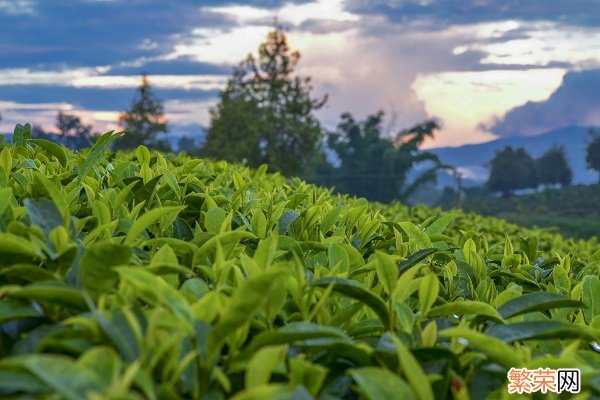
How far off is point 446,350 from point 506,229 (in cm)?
833

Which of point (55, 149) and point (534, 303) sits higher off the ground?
point (55, 149)

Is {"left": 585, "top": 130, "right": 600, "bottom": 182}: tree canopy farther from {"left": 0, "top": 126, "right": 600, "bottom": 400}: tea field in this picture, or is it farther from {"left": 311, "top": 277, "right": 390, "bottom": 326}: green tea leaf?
{"left": 311, "top": 277, "right": 390, "bottom": 326}: green tea leaf

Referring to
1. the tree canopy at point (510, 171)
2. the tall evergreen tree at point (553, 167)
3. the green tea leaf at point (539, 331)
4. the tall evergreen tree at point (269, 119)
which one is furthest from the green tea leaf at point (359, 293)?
the tall evergreen tree at point (553, 167)

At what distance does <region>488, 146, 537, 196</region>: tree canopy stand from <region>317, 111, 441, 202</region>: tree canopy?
50.0ft

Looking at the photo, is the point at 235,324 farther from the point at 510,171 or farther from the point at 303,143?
the point at 510,171

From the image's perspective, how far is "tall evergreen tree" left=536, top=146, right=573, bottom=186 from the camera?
80.2m

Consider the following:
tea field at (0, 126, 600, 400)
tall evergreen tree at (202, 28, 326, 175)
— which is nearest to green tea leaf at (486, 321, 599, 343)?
tea field at (0, 126, 600, 400)

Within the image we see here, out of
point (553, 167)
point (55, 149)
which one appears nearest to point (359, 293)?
point (55, 149)

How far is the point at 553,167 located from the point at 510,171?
6.24 m

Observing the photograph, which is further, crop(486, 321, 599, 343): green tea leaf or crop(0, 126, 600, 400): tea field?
crop(486, 321, 599, 343): green tea leaf

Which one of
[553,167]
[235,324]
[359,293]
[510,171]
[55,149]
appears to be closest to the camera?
[235,324]

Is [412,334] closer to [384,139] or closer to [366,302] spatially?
[366,302]

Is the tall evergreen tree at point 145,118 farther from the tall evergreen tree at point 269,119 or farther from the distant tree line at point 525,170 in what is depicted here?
the distant tree line at point 525,170

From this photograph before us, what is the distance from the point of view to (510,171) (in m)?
78.1
